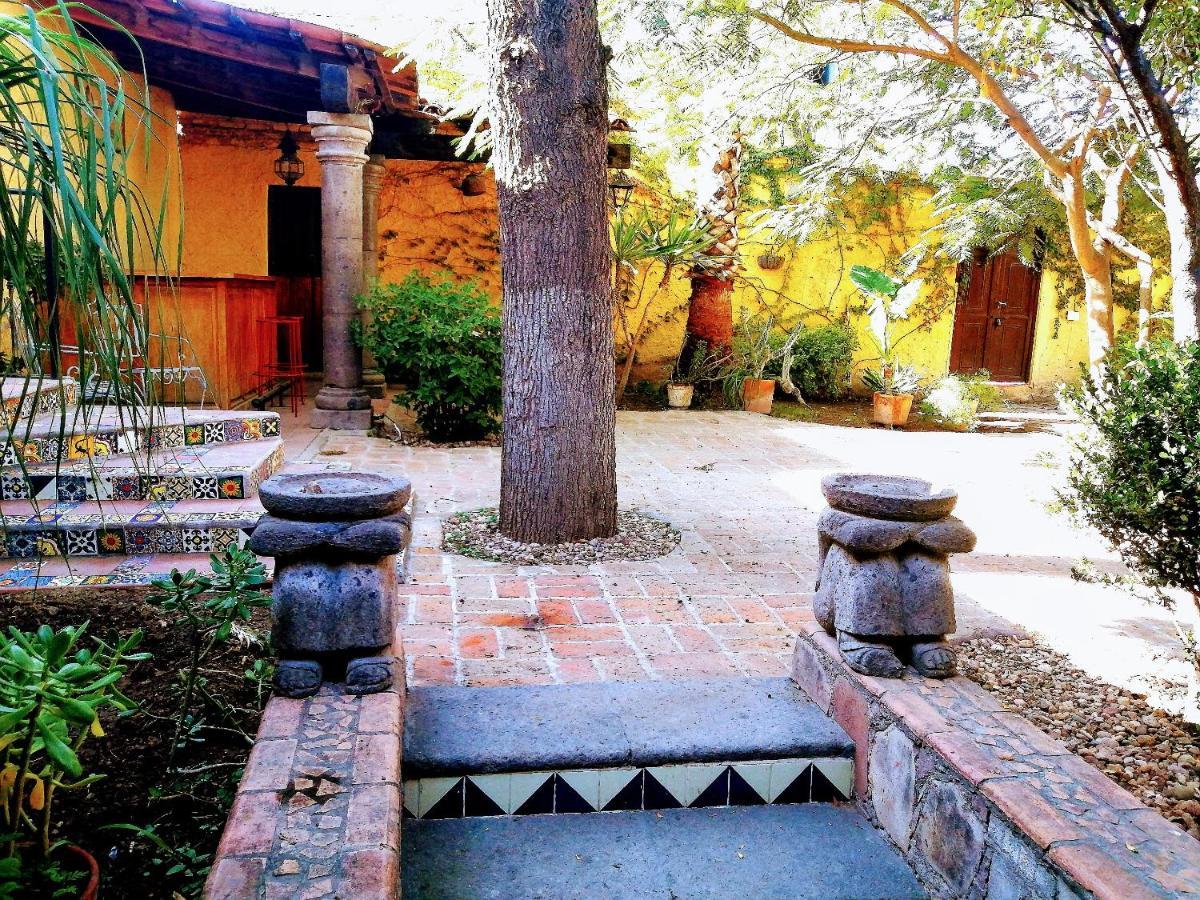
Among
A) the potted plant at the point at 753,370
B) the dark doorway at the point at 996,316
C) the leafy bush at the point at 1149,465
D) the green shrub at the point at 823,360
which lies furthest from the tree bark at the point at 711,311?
the leafy bush at the point at 1149,465

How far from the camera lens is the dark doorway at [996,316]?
14.1m

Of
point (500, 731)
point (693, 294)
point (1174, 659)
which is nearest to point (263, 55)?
point (693, 294)

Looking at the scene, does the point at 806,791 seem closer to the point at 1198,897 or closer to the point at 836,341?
the point at 1198,897

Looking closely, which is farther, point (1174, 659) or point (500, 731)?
point (1174, 659)

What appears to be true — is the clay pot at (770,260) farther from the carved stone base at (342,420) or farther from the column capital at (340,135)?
the carved stone base at (342,420)

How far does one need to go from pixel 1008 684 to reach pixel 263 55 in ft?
25.2

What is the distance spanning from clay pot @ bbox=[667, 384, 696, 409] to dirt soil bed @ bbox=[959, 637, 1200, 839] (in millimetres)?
7609

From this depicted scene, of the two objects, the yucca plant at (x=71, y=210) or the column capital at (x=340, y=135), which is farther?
the column capital at (x=340, y=135)

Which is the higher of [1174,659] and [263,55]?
[263,55]

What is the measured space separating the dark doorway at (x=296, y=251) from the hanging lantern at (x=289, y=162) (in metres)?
0.56

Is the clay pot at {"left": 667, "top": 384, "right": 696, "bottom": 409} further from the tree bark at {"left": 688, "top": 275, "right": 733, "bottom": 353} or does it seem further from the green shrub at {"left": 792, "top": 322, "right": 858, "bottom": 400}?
the green shrub at {"left": 792, "top": 322, "right": 858, "bottom": 400}

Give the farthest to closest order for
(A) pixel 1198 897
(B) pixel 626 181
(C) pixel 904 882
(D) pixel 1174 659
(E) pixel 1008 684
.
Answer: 1. (B) pixel 626 181
2. (D) pixel 1174 659
3. (E) pixel 1008 684
4. (C) pixel 904 882
5. (A) pixel 1198 897

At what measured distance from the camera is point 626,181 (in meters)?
10.8

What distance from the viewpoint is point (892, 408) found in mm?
10961
